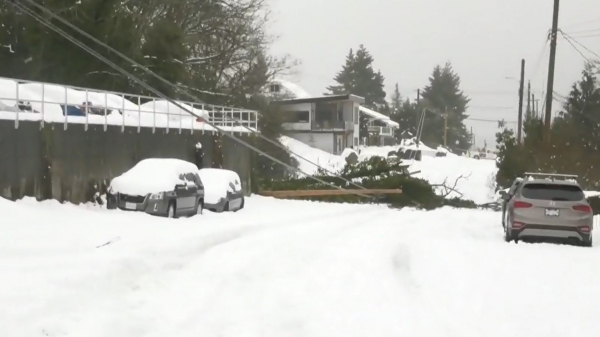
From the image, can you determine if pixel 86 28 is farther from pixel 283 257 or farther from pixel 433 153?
pixel 433 153

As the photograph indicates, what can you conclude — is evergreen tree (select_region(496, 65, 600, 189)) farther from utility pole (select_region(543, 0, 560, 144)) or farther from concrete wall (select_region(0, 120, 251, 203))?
concrete wall (select_region(0, 120, 251, 203))

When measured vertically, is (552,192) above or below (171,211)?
above

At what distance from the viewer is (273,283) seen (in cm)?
1193

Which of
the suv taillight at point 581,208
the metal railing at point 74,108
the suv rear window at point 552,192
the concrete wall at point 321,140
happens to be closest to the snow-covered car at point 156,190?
the metal railing at point 74,108

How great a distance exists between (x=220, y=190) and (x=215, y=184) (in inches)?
12.7

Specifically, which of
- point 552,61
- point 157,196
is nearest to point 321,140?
point 552,61

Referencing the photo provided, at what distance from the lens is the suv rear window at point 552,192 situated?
2014 cm

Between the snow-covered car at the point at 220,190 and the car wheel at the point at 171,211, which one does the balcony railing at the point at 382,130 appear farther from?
the car wheel at the point at 171,211

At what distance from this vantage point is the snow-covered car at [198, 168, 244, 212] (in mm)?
29125

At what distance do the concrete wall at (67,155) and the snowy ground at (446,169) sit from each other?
28458mm

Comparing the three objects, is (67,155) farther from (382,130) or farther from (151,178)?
(382,130)

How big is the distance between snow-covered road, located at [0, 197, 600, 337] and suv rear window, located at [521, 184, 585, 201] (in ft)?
3.98

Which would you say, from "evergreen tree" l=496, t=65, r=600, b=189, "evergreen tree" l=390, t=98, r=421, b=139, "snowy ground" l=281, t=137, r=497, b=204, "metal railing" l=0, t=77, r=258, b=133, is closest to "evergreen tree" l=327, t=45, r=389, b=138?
"evergreen tree" l=390, t=98, r=421, b=139

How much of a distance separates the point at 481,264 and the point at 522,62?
5391cm
